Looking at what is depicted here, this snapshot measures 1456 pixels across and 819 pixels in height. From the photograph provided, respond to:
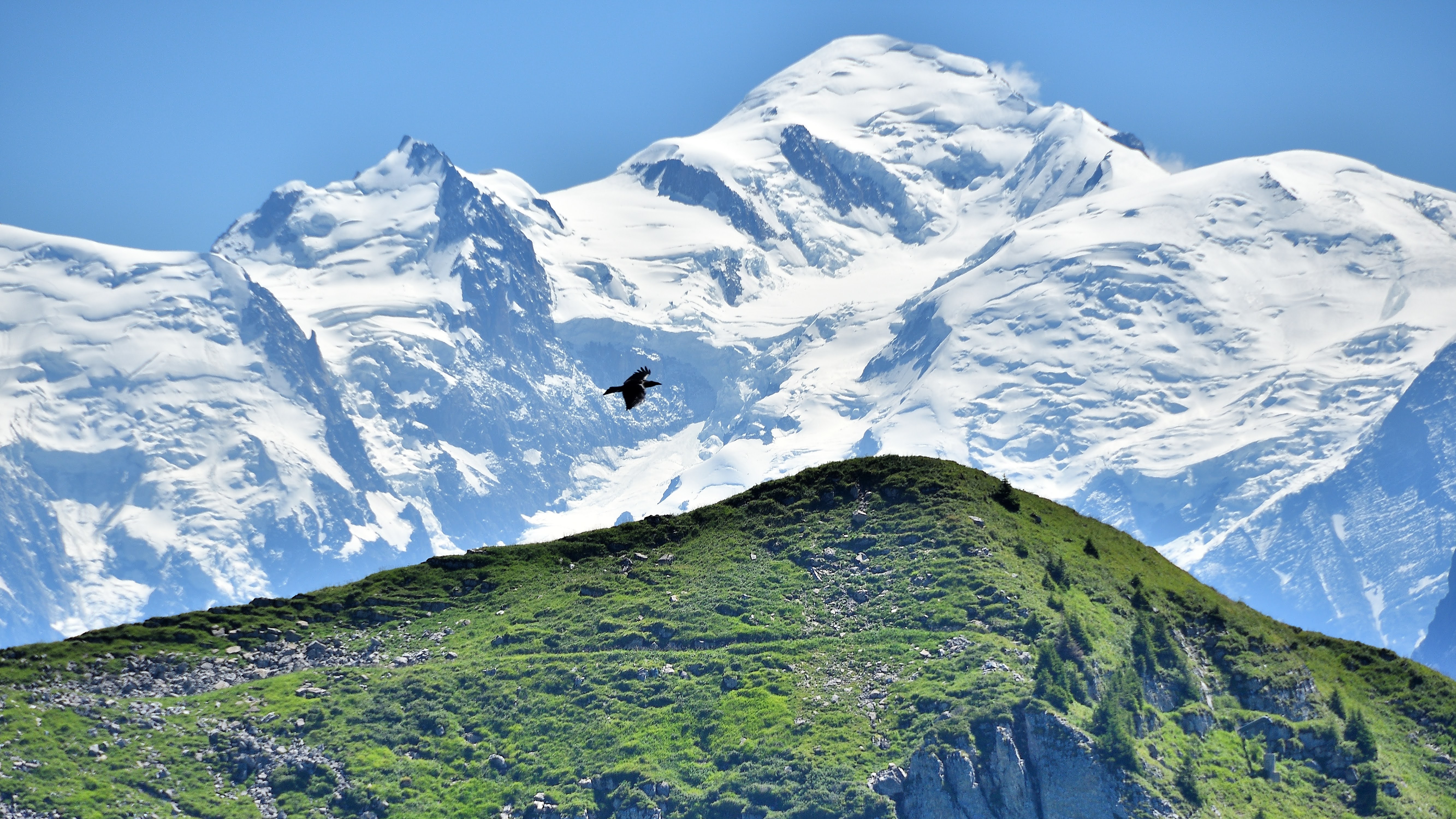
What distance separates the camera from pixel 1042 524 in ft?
594

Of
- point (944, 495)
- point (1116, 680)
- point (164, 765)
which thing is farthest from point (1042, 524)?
point (164, 765)

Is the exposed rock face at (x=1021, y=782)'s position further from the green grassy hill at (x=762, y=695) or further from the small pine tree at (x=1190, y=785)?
the small pine tree at (x=1190, y=785)

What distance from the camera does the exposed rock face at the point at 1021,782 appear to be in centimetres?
13362

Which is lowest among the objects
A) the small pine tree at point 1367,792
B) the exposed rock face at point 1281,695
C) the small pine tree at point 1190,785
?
the small pine tree at point 1367,792

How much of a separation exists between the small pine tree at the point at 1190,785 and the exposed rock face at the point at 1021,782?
2684mm

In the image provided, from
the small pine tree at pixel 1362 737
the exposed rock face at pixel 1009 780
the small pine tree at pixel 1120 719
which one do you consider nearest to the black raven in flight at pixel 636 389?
the exposed rock face at pixel 1009 780

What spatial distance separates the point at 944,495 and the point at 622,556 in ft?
103

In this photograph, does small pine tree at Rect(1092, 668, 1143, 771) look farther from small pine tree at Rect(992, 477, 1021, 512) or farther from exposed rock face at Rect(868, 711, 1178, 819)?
small pine tree at Rect(992, 477, 1021, 512)

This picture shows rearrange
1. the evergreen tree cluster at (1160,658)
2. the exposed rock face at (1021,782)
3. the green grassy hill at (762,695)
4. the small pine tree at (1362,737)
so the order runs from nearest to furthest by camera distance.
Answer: the exposed rock face at (1021,782) < the green grassy hill at (762,695) < the small pine tree at (1362,737) < the evergreen tree cluster at (1160,658)

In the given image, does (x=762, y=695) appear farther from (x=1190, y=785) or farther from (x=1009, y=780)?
(x=1190, y=785)

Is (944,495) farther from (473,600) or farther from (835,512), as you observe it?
(473,600)

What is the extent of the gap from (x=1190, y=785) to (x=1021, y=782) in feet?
41.0

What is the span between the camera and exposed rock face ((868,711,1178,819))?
5261 inches

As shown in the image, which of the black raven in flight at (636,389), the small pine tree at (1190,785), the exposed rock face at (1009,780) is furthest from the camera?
the small pine tree at (1190,785)
